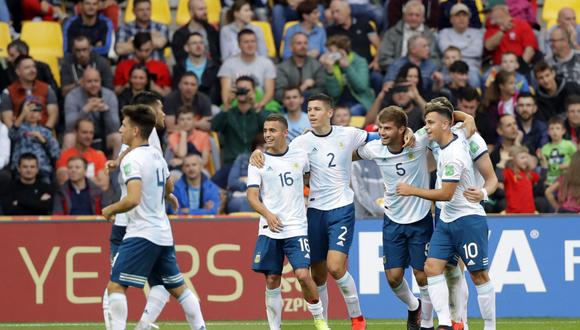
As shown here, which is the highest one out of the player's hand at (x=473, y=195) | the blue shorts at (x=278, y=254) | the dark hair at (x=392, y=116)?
the dark hair at (x=392, y=116)

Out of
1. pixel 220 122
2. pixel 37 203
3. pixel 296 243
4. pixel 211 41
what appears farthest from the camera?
pixel 211 41

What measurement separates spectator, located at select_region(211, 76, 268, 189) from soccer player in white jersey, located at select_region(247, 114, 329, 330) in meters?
5.75

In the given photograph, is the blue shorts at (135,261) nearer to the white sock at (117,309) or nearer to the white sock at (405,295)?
the white sock at (117,309)

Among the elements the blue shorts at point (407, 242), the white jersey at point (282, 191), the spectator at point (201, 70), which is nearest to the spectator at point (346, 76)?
the spectator at point (201, 70)

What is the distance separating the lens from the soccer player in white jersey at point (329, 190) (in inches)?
476

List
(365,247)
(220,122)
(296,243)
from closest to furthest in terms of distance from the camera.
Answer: (296,243), (365,247), (220,122)

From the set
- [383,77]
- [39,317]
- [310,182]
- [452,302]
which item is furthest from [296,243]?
[383,77]

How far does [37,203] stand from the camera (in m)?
16.4

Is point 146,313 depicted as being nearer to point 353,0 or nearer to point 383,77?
point 383,77

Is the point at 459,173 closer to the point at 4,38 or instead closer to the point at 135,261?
the point at 135,261

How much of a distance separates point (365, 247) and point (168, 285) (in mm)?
4151

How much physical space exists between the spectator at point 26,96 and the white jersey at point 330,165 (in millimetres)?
6980

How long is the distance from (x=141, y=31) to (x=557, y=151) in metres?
6.54

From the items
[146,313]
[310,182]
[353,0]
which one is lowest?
[146,313]
